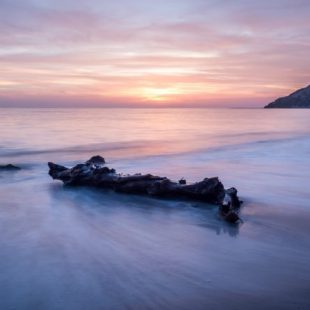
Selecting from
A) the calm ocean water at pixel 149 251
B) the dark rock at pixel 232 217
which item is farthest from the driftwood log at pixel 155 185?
the calm ocean water at pixel 149 251

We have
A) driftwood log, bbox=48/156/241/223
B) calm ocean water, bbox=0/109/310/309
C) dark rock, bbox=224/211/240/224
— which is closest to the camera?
calm ocean water, bbox=0/109/310/309

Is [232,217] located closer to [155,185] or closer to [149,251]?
[149,251]

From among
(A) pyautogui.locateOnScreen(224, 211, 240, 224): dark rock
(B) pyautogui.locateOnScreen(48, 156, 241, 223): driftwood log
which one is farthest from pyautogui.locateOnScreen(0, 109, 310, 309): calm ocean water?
(B) pyautogui.locateOnScreen(48, 156, 241, 223): driftwood log

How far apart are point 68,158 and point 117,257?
19.1 meters

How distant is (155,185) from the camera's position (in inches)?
439

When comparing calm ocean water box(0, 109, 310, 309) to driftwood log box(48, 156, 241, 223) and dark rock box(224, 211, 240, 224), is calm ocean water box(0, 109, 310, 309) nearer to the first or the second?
dark rock box(224, 211, 240, 224)

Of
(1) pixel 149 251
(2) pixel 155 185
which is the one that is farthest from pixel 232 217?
(2) pixel 155 185

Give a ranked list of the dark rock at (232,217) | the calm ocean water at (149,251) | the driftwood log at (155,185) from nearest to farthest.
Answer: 1. the calm ocean water at (149,251)
2. the dark rock at (232,217)
3. the driftwood log at (155,185)

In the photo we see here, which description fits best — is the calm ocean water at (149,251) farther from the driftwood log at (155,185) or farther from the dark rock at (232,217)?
the driftwood log at (155,185)

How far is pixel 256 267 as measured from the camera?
20.7 ft

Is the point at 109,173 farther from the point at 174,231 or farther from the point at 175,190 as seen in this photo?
the point at 174,231

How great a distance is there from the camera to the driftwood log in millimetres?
10156

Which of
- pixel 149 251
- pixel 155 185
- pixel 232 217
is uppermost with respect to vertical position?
pixel 155 185

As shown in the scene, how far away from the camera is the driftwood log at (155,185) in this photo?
10156 mm
